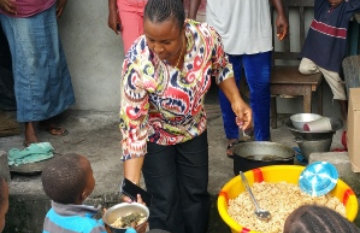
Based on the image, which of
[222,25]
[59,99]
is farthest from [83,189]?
[59,99]

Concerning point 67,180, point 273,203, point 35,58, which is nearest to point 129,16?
point 35,58

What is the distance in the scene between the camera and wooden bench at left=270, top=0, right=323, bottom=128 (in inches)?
192

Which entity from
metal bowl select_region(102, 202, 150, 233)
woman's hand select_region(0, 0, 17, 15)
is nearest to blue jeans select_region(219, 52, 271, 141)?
woman's hand select_region(0, 0, 17, 15)

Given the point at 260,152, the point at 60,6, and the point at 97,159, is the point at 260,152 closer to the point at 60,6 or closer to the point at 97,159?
the point at 97,159

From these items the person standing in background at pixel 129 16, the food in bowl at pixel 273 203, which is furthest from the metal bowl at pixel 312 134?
the person standing in background at pixel 129 16

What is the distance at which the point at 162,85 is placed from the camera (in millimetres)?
3102

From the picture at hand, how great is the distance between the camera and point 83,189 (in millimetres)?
2781

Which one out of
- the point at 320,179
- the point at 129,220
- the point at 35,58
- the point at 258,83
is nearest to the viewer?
the point at 129,220

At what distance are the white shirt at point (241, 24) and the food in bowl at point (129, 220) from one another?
7.13 feet

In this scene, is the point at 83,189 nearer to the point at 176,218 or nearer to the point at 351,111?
the point at 176,218

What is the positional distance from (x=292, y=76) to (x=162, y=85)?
2154 millimetres

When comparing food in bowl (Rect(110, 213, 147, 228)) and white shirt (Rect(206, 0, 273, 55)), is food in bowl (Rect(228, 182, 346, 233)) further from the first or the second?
white shirt (Rect(206, 0, 273, 55))

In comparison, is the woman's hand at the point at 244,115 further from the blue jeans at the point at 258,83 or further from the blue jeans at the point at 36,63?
the blue jeans at the point at 36,63

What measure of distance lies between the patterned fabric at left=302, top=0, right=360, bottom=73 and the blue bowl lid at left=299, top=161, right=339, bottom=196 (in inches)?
56.0
